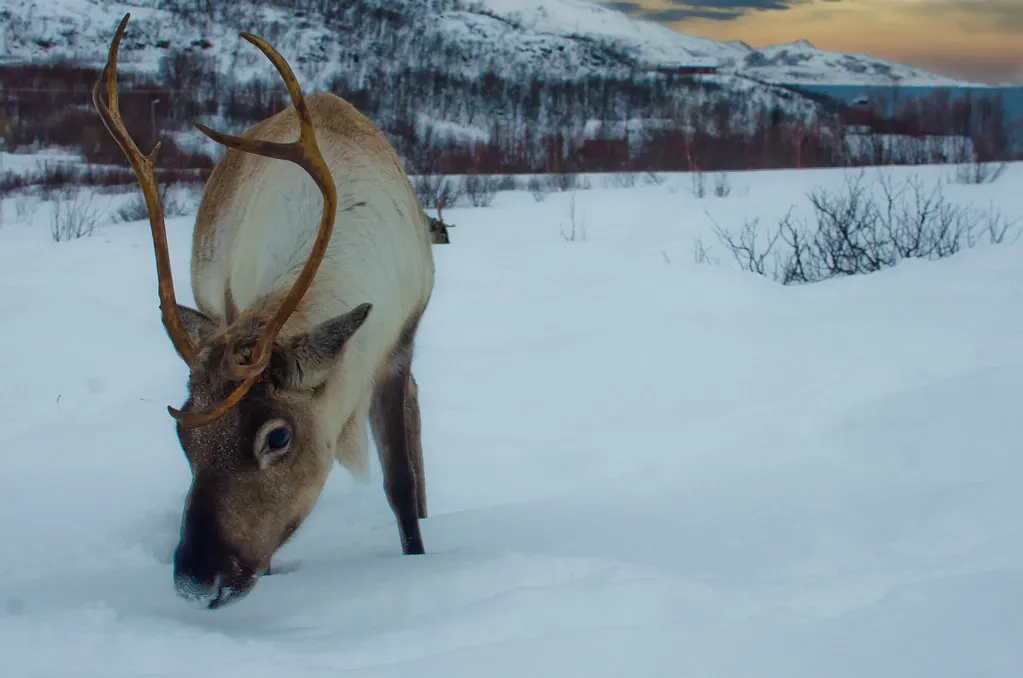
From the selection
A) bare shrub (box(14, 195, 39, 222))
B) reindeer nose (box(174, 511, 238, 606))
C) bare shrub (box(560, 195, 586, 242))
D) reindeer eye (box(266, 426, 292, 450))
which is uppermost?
bare shrub (box(14, 195, 39, 222))

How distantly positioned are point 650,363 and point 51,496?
3.12 metres

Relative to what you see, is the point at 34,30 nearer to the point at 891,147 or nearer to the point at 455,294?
the point at 891,147

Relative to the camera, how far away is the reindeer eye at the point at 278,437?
194 centimetres

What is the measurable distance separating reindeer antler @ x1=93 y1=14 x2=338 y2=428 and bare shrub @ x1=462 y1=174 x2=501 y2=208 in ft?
47.0

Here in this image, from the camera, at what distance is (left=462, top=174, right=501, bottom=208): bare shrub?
1677 cm

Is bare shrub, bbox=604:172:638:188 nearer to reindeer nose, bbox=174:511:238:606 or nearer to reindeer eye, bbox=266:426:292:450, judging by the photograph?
reindeer eye, bbox=266:426:292:450

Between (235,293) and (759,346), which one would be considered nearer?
(235,293)

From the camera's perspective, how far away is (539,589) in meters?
1.88

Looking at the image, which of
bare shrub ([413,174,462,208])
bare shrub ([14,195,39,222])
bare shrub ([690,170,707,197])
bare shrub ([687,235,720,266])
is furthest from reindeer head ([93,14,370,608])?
bare shrub ([690,170,707,197])

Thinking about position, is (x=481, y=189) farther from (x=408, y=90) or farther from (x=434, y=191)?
(x=408, y=90)

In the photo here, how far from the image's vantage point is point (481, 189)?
17.8 metres

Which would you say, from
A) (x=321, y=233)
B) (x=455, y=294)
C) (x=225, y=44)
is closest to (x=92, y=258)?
(x=455, y=294)

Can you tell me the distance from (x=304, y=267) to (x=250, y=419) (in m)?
0.36

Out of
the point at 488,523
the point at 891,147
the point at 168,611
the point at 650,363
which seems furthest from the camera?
the point at 891,147
